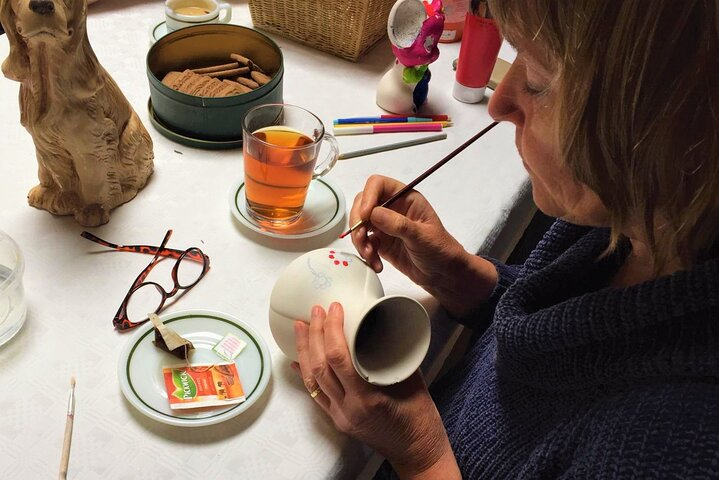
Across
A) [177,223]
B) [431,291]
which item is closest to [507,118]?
[431,291]

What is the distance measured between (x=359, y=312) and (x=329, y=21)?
29.5 inches

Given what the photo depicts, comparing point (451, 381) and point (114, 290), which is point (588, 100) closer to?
point (451, 381)

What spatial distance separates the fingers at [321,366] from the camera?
67cm

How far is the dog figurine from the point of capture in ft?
2.31

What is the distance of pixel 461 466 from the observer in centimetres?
72

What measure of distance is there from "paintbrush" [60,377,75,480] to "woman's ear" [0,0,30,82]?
1.13ft

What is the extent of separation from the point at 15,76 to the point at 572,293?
0.66m

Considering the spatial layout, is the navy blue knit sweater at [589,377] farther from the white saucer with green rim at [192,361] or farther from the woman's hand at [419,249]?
the white saucer with green rim at [192,361]

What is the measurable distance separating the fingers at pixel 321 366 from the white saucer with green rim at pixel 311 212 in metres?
0.24

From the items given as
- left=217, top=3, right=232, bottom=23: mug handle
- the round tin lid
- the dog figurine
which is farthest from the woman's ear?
left=217, top=3, right=232, bottom=23: mug handle

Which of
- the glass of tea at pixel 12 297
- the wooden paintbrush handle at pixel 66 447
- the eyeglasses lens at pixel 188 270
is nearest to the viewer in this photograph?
the wooden paintbrush handle at pixel 66 447

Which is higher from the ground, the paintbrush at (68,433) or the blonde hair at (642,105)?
the blonde hair at (642,105)

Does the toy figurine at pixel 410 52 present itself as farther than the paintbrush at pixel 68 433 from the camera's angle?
Yes

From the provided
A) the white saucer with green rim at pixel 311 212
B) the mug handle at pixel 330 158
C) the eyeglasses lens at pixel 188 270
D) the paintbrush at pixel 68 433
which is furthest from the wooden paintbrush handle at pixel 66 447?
the mug handle at pixel 330 158
